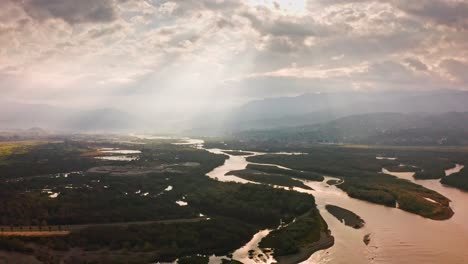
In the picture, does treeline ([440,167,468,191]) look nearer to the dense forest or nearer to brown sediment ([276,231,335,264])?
the dense forest

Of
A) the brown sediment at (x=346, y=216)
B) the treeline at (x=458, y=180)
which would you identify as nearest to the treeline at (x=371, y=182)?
the treeline at (x=458, y=180)

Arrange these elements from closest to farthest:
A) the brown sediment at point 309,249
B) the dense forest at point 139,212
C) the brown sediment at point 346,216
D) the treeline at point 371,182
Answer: the brown sediment at point 309,249 → the dense forest at point 139,212 → the brown sediment at point 346,216 → the treeline at point 371,182

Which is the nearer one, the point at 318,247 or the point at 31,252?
the point at 31,252

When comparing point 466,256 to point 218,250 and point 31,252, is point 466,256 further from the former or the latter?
point 31,252

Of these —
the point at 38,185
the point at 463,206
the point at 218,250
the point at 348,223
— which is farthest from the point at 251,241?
the point at 38,185

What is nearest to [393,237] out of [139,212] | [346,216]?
[346,216]

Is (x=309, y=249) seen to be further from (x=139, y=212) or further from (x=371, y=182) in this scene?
(x=371, y=182)

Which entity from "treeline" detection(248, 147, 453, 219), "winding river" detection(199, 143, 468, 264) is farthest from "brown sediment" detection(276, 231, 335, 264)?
"treeline" detection(248, 147, 453, 219)

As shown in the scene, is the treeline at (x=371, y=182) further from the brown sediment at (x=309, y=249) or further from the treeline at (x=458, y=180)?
the brown sediment at (x=309, y=249)
